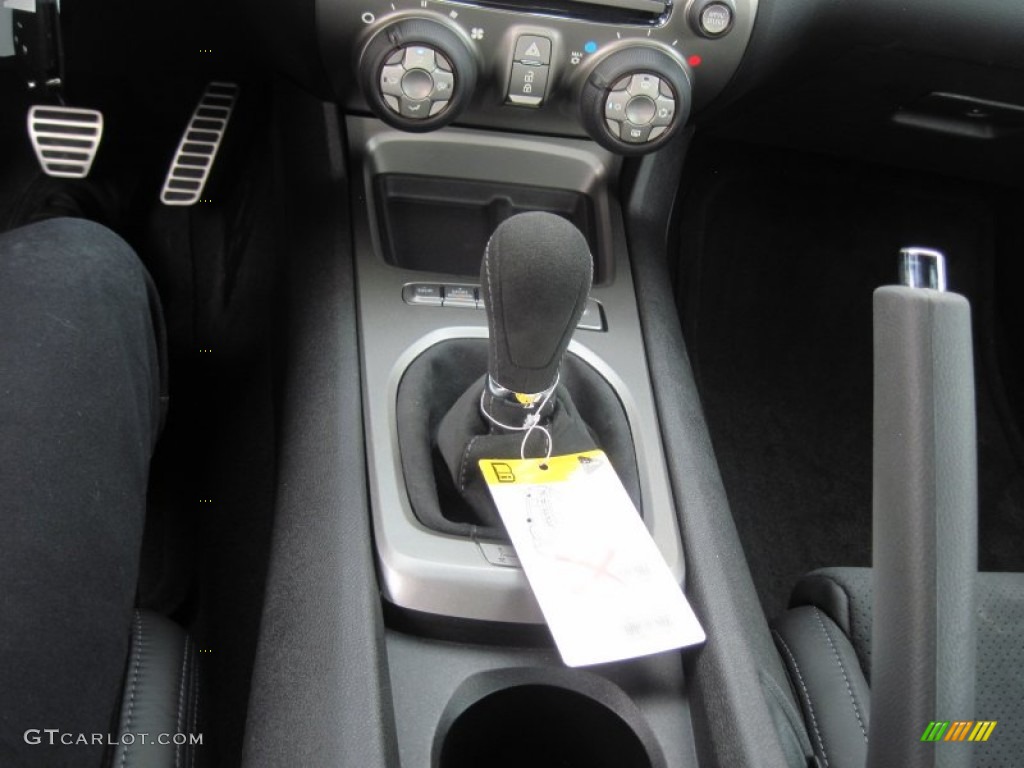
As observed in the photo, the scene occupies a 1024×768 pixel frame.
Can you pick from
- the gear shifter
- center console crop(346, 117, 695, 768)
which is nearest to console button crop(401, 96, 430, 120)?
center console crop(346, 117, 695, 768)

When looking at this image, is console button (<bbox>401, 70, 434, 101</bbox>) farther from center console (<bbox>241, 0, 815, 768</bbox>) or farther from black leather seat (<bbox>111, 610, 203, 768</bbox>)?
black leather seat (<bbox>111, 610, 203, 768</bbox>)

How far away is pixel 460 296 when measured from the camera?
950 millimetres

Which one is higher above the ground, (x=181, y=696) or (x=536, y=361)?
(x=536, y=361)

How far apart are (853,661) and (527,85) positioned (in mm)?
576

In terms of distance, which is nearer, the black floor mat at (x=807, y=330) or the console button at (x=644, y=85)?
the console button at (x=644, y=85)

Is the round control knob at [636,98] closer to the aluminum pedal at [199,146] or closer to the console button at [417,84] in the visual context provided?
the console button at [417,84]

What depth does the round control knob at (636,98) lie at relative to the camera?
0.91 metres

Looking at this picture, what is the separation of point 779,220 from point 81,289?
1.25m

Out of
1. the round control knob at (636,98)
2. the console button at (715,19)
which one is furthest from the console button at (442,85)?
the console button at (715,19)

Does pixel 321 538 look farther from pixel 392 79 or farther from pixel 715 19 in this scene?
pixel 715 19

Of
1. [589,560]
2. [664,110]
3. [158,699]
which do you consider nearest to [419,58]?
[664,110]

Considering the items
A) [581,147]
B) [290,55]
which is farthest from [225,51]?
[581,147]

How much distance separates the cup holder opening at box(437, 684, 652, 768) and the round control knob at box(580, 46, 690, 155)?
0.49 meters

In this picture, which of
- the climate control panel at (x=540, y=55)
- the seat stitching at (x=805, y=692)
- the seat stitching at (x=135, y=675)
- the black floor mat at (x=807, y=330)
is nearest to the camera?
the seat stitching at (x=135, y=675)
